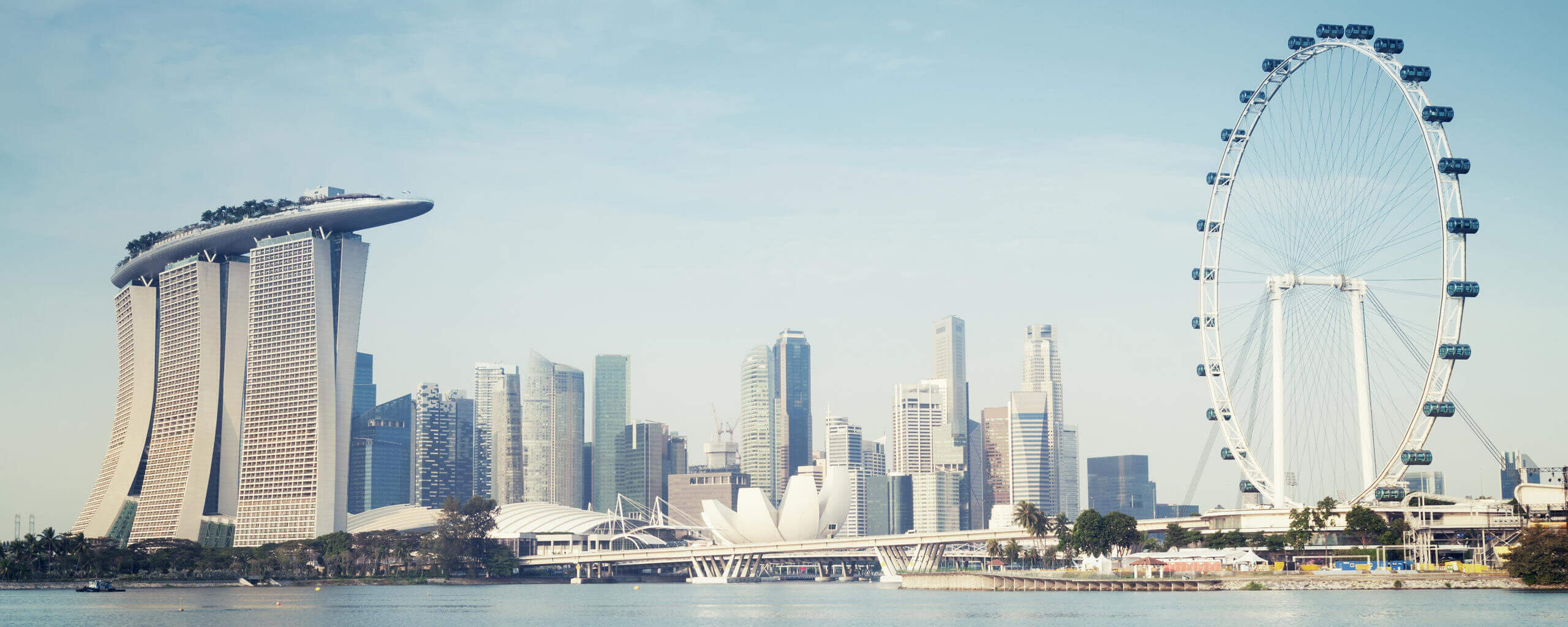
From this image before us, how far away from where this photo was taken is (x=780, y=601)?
144625 millimetres

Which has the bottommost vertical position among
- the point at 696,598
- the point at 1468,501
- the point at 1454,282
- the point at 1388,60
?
the point at 696,598

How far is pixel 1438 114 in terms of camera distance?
96125mm

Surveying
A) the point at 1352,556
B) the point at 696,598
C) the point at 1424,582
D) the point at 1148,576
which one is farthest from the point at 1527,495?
the point at 696,598

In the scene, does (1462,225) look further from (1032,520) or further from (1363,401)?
(1032,520)

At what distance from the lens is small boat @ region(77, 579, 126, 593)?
16862cm

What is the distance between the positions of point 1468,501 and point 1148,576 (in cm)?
2986

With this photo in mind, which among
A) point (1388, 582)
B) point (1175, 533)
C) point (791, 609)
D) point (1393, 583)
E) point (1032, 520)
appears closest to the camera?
point (1393, 583)

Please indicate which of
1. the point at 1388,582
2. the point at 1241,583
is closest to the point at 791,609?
the point at 1241,583

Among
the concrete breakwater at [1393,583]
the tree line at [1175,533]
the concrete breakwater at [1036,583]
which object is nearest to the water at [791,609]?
the concrete breakwater at [1393,583]

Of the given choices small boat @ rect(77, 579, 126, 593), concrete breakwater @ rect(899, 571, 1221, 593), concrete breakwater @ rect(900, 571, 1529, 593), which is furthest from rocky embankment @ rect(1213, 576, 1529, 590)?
small boat @ rect(77, 579, 126, 593)

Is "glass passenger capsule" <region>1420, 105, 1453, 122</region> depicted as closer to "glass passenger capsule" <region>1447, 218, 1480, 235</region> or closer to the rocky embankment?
"glass passenger capsule" <region>1447, 218, 1480, 235</region>

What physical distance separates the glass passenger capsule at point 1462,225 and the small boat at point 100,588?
143361mm

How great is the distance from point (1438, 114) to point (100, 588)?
146405 millimetres

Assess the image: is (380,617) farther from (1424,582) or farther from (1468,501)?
(1468,501)
